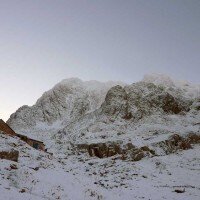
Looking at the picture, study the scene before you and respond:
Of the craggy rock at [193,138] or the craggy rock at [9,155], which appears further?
the craggy rock at [193,138]

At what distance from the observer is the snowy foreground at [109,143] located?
2063 cm

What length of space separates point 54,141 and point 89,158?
18898 millimetres

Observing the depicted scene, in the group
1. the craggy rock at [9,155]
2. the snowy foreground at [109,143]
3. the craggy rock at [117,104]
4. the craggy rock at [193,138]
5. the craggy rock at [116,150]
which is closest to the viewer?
the snowy foreground at [109,143]

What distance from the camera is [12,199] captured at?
1333 centimetres

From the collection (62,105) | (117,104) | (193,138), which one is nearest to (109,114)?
(117,104)

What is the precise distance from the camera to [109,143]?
165ft

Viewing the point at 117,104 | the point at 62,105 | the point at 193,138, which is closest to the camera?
the point at 193,138

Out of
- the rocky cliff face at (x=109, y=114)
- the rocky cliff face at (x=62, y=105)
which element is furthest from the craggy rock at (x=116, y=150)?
the rocky cliff face at (x=62, y=105)

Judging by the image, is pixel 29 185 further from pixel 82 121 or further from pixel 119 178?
pixel 82 121

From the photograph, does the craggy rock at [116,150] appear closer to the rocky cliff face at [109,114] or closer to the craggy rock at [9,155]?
the rocky cliff face at [109,114]

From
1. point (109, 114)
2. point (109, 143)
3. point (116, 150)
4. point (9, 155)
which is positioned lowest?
point (116, 150)

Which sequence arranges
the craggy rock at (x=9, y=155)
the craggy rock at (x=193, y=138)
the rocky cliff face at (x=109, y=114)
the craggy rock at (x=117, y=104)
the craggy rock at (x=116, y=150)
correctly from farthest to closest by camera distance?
the craggy rock at (x=117, y=104)
the rocky cliff face at (x=109, y=114)
the craggy rock at (x=193, y=138)
the craggy rock at (x=116, y=150)
the craggy rock at (x=9, y=155)

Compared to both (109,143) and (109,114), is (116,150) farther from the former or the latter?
(109,114)

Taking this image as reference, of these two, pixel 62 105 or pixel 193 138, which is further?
pixel 62 105
